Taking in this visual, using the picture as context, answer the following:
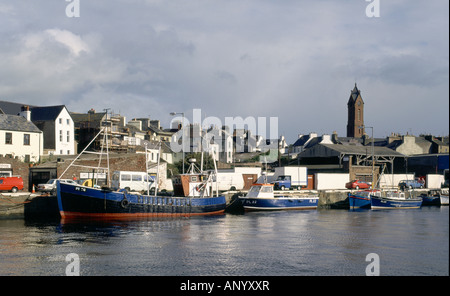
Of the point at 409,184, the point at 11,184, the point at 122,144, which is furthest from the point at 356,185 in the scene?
the point at 11,184

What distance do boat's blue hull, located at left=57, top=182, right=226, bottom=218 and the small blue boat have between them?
969 centimetres

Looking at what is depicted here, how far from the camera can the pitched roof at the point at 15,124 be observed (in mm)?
62403

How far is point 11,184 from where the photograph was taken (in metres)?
48.2

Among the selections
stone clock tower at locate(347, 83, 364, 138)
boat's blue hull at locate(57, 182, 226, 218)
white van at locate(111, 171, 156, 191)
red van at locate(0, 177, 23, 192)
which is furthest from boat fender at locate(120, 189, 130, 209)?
stone clock tower at locate(347, 83, 364, 138)

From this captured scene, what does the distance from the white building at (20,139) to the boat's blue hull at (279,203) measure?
28745mm

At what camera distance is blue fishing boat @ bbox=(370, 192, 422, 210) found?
5712 cm

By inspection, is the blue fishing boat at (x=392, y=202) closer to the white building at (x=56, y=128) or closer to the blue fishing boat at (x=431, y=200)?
the blue fishing boat at (x=431, y=200)

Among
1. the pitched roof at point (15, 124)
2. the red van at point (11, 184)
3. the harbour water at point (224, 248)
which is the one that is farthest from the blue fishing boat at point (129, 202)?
the pitched roof at point (15, 124)

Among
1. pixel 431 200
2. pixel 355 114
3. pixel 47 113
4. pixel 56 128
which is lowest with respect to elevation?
pixel 431 200

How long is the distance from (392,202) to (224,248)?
3541 centimetres

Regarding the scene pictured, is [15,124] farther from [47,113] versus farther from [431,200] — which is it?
[431,200]

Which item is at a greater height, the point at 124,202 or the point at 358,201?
the point at 124,202

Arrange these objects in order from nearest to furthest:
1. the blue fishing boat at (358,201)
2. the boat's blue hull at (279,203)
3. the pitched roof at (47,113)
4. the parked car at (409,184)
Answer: the boat's blue hull at (279,203) < the blue fishing boat at (358,201) < the parked car at (409,184) < the pitched roof at (47,113)
